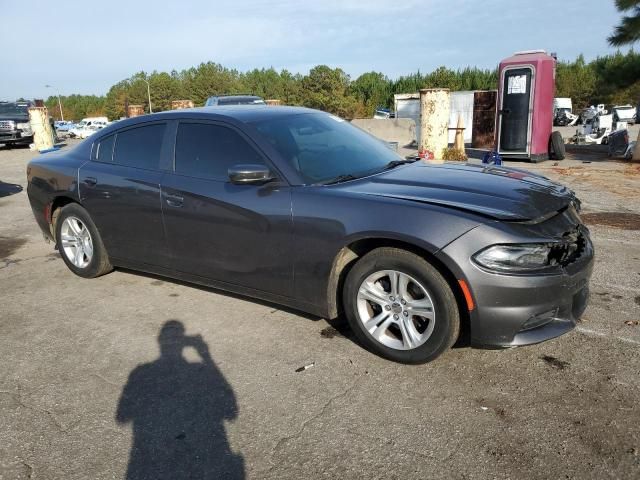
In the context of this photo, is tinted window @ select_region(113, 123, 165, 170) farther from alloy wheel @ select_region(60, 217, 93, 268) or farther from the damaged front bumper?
the damaged front bumper

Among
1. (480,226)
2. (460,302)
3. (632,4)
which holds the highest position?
(632,4)

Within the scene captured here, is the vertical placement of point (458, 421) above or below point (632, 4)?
below

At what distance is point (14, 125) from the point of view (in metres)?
22.6

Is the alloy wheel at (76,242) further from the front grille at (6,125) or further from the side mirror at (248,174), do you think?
the front grille at (6,125)

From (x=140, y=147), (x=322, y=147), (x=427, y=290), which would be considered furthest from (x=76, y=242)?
(x=427, y=290)

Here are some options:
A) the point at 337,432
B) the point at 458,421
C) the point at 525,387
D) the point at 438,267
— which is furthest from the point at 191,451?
the point at 525,387

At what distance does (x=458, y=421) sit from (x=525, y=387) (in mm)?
A: 543

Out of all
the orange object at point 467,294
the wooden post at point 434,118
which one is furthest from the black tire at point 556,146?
the orange object at point 467,294

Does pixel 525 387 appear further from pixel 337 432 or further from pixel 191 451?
pixel 191 451

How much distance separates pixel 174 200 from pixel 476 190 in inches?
89.2

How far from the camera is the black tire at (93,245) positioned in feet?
15.9

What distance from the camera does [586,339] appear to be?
3.50 m

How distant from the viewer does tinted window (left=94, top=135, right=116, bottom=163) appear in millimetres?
4736

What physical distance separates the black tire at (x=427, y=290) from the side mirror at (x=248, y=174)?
0.89 meters
